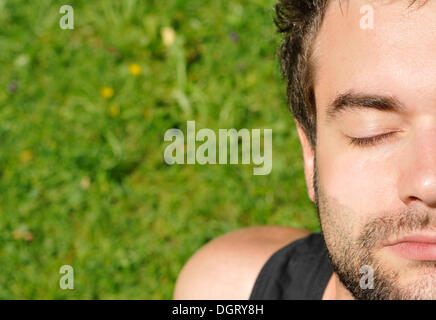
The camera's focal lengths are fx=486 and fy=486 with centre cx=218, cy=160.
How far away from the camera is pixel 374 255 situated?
204 centimetres

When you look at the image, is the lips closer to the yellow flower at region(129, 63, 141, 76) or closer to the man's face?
the man's face

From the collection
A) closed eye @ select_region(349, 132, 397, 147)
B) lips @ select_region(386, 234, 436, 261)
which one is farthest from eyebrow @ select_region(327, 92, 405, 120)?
lips @ select_region(386, 234, 436, 261)

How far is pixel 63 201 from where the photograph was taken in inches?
159

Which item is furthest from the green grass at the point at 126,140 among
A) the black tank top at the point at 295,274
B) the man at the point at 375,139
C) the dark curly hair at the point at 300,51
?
the man at the point at 375,139

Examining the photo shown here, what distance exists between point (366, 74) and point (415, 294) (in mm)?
916

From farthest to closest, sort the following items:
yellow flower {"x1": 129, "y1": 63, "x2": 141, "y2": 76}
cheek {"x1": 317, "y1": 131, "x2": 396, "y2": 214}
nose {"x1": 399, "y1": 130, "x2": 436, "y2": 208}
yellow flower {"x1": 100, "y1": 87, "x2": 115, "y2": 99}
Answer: yellow flower {"x1": 129, "y1": 63, "x2": 141, "y2": 76} < yellow flower {"x1": 100, "y1": 87, "x2": 115, "y2": 99} < cheek {"x1": 317, "y1": 131, "x2": 396, "y2": 214} < nose {"x1": 399, "y1": 130, "x2": 436, "y2": 208}

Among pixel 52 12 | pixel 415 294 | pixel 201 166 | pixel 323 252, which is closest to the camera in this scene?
pixel 415 294

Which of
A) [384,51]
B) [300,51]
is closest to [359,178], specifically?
[384,51]

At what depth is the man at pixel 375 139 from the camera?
6.20 feet

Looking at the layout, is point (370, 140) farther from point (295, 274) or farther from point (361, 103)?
point (295, 274)

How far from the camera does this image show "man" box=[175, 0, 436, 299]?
1.89 m

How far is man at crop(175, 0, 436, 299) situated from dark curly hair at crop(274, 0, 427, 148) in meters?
0.01
